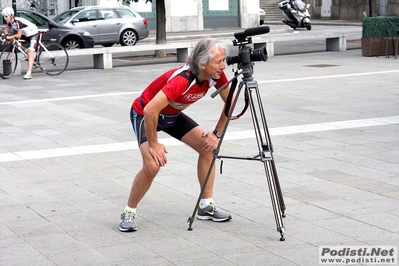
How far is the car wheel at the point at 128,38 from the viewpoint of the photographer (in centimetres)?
2600

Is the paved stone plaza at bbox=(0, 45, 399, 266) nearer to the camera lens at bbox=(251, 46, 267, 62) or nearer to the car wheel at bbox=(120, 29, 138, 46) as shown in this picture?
the camera lens at bbox=(251, 46, 267, 62)

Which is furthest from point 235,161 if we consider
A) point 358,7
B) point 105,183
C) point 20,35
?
point 358,7

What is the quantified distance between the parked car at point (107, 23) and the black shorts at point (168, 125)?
63.2 feet

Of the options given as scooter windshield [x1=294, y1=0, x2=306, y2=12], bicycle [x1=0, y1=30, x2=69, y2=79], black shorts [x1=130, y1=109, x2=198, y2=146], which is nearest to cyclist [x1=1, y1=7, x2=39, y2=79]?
bicycle [x1=0, y1=30, x2=69, y2=79]

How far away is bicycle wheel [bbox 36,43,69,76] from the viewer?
1778 centimetres

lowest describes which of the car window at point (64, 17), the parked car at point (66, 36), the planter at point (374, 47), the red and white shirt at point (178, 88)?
the planter at point (374, 47)

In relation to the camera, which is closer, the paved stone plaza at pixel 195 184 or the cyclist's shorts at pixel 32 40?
the paved stone plaza at pixel 195 184

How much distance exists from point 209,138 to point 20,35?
38.4 feet

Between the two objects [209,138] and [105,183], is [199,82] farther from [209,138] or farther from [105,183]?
[105,183]

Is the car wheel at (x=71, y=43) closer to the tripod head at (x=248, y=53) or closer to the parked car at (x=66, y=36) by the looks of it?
the parked car at (x=66, y=36)

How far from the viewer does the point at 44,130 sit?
10.5 metres

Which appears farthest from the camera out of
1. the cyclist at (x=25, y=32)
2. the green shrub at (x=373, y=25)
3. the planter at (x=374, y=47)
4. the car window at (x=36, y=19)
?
the car window at (x=36, y=19)

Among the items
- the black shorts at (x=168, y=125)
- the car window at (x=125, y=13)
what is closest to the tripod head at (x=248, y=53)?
the black shorts at (x=168, y=125)

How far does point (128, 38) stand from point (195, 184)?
19.3 meters
